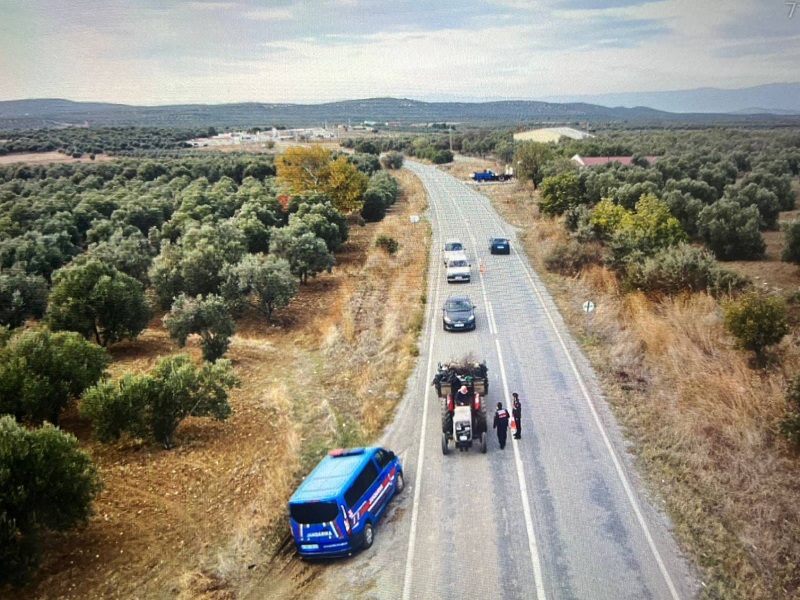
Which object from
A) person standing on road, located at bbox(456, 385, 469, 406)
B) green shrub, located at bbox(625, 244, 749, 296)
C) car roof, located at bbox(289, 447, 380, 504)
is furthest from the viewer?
green shrub, located at bbox(625, 244, 749, 296)

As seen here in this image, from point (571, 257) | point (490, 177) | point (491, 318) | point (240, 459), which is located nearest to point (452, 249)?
point (571, 257)

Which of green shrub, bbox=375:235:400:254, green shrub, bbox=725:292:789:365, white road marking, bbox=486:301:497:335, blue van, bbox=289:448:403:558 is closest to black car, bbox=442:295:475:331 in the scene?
white road marking, bbox=486:301:497:335

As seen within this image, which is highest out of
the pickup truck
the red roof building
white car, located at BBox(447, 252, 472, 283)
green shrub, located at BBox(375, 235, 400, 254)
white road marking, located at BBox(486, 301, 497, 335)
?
the red roof building

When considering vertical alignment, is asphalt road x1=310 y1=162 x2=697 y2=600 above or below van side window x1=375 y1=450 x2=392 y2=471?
below

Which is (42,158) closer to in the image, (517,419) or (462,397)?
(462,397)

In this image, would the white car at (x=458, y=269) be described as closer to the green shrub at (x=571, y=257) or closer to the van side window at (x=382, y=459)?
the green shrub at (x=571, y=257)

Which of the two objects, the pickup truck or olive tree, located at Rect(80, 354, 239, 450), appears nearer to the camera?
olive tree, located at Rect(80, 354, 239, 450)

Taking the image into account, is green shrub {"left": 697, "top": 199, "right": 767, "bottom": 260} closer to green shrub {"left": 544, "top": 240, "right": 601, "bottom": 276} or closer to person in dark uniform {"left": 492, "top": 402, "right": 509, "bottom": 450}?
green shrub {"left": 544, "top": 240, "right": 601, "bottom": 276}
